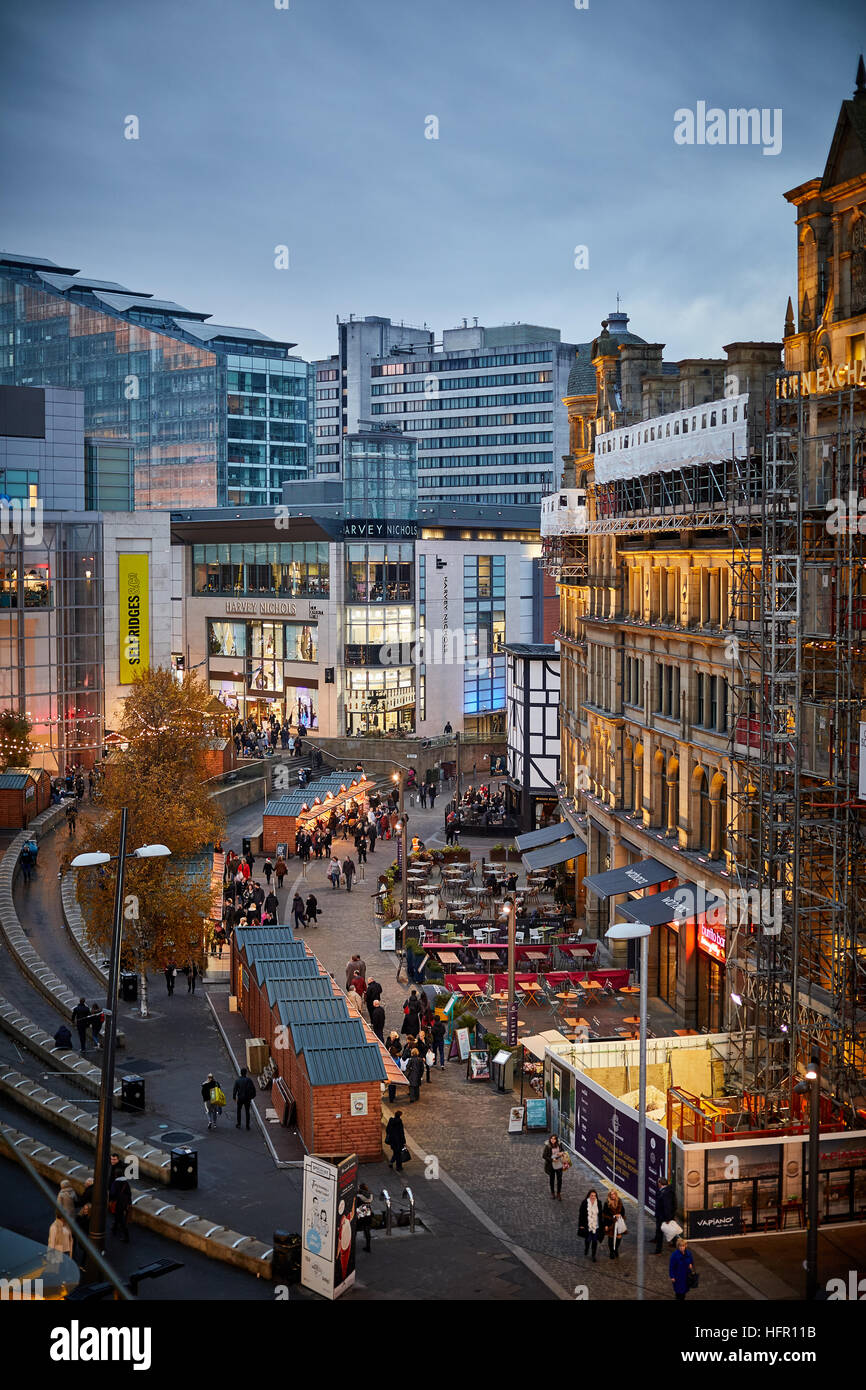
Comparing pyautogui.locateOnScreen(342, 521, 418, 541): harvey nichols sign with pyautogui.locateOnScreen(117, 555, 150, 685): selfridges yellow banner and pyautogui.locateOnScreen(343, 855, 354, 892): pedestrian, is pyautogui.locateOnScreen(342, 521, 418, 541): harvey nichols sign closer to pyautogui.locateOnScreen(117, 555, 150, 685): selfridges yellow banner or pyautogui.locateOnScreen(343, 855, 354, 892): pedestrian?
pyautogui.locateOnScreen(117, 555, 150, 685): selfridges yellow banner

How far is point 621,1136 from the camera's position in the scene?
2455 centimetres

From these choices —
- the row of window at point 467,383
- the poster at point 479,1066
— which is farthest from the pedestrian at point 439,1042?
the row of window at point 467,383

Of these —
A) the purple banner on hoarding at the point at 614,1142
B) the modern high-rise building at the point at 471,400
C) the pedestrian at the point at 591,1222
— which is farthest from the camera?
the modern high-rise building at the point at 471,400

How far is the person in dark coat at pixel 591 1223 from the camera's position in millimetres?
21859

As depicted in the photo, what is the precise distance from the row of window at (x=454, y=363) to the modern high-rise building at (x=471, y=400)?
102 millimetres

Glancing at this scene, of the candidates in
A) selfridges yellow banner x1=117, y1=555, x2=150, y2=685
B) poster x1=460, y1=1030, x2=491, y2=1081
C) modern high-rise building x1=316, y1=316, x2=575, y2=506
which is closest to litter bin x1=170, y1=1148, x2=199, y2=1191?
poster x1=460, y1=1030, x2=491, y2=1081

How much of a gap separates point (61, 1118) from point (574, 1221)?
9.32 meters

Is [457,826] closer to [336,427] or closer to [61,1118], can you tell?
[61,1118]

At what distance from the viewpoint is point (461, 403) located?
Result: 150250 millimetres

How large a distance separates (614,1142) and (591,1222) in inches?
119

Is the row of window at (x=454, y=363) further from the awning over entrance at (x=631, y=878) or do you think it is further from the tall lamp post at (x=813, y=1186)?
the tall lamp post at (x=813, y=1186)

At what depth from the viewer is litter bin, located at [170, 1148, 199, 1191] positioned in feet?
78.4

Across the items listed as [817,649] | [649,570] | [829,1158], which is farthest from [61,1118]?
[649,570]
